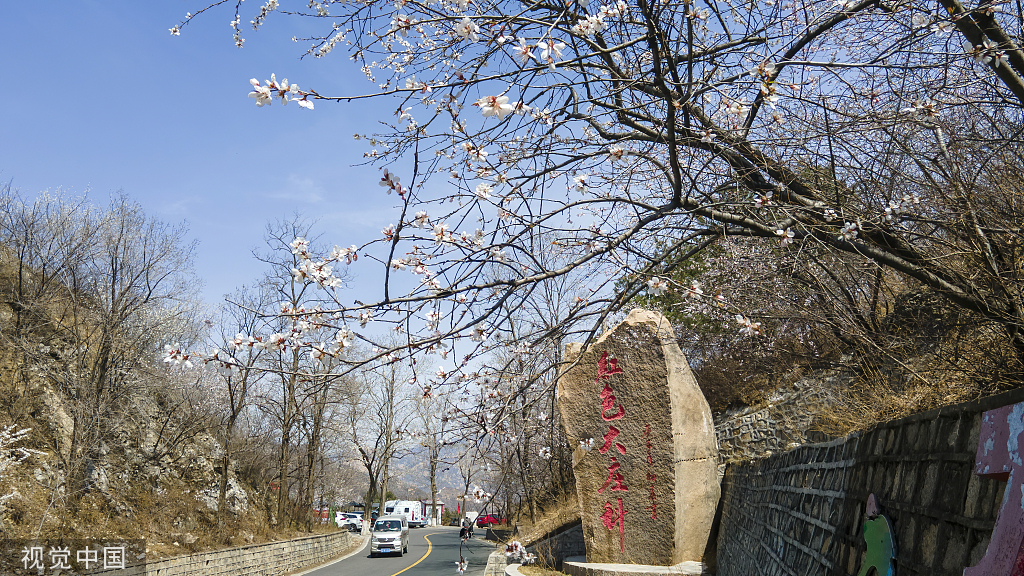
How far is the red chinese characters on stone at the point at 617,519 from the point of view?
28.8 feet

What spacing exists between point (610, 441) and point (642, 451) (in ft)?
1.54

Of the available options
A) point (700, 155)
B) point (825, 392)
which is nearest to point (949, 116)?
point (700, 155)

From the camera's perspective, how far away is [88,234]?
14.7 meters

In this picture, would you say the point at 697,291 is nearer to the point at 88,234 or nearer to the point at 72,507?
the point at 72,507

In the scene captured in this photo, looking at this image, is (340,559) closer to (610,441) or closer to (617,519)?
(617,519)

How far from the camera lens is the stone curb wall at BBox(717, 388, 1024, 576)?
7.20 ft

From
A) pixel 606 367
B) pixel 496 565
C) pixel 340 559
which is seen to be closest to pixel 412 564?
pixel 340 559

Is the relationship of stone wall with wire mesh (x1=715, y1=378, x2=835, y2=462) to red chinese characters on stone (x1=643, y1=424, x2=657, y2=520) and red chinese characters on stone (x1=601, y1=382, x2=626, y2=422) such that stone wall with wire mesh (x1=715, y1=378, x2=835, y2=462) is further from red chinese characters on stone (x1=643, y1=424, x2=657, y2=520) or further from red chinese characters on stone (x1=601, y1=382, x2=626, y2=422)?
red chinese characters on stone (x1=601, y1=382, x2=626, y2=422)

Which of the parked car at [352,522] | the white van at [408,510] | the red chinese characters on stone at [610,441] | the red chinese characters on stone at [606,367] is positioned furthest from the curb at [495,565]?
the parked car at [352,522]

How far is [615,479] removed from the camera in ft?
29.3

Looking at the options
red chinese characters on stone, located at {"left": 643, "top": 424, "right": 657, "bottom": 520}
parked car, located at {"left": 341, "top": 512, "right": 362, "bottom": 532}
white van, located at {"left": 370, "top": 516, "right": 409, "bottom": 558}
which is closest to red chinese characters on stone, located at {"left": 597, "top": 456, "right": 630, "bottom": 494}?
red chinese characters on stone, located at {"left": 643, "top": 424, "right": 657, "bottom": 520}

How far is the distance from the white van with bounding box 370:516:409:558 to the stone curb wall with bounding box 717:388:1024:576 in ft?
57.9

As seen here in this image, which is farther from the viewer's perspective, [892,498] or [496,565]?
[496,565]

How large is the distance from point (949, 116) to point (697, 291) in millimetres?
3385
